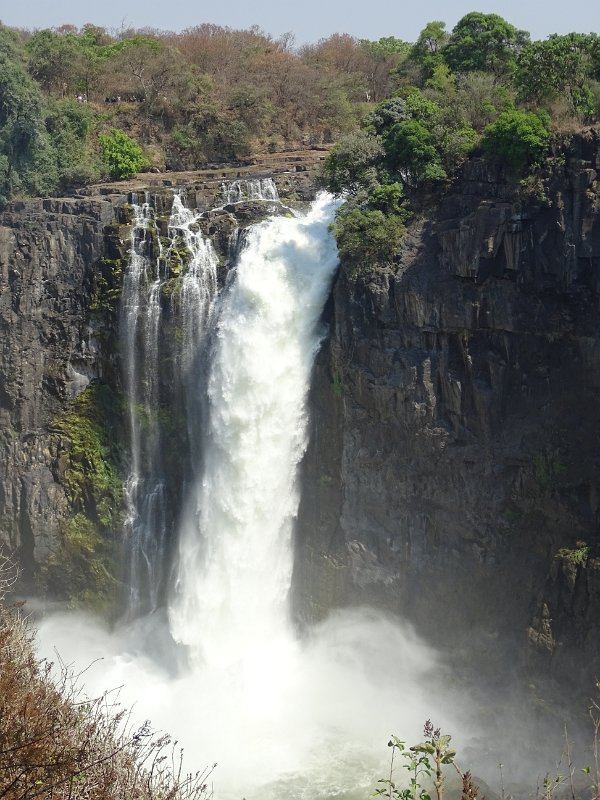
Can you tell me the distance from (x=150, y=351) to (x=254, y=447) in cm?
491

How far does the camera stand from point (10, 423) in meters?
29.4

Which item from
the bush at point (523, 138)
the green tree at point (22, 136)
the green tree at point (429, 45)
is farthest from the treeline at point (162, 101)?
the bush at point (523, 138)

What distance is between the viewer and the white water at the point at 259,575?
24781 millimetres

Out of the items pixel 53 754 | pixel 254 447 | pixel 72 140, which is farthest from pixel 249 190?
pixel 53 754

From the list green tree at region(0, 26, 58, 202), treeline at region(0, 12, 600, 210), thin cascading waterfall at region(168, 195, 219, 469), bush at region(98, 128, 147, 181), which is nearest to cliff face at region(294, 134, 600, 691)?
treeline at region(0, 12, 600, 210)

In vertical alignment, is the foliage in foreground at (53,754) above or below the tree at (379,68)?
below

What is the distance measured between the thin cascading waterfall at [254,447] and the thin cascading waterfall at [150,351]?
4.20 feet

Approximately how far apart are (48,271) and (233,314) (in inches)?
283

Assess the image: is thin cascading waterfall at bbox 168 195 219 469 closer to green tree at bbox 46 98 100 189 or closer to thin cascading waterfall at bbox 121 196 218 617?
thin cascading waterfall at bbox 121 196 218 617

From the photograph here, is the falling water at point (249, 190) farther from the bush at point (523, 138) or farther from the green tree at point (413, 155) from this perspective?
the bush at point (523, 138)

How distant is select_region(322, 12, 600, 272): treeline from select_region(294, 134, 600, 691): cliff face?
83 cm

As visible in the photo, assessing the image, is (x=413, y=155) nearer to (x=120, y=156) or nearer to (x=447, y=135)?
(x=447, y=135)

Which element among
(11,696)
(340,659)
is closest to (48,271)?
(340,659)

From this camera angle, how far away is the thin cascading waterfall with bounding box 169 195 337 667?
85.8 feet
